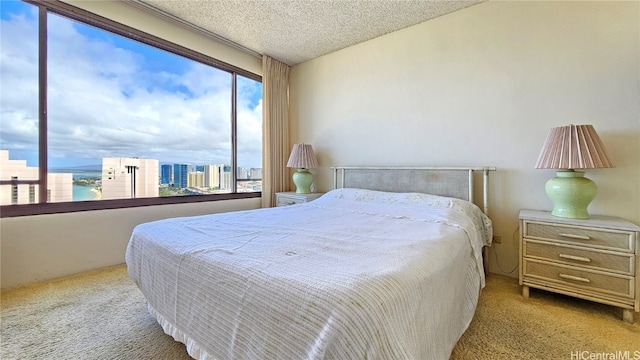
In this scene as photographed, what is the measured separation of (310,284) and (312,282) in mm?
13

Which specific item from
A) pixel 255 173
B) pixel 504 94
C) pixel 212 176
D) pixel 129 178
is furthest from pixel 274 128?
pixel 504 94

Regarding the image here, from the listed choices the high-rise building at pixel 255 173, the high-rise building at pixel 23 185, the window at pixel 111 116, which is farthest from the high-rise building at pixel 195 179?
the high-rise building at pixel 23 185

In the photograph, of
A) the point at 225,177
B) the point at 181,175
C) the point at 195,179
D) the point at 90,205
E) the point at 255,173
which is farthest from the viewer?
the point at 255,173

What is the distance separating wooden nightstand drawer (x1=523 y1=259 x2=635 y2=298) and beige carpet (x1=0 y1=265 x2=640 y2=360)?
0.61 feet

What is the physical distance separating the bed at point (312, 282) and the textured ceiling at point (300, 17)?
2.09 metres

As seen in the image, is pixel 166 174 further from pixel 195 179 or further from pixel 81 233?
pixel 81 233

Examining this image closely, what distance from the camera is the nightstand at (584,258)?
1.68 m

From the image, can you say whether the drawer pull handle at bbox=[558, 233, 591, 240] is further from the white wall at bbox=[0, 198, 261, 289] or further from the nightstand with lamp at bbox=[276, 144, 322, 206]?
the white wall at bbox=[0, 198, 261, 289]

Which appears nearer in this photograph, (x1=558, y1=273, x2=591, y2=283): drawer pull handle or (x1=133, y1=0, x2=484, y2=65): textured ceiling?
(x1=558, y1=273, x2=591, y2=283): drawer pull handle

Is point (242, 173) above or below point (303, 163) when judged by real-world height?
below

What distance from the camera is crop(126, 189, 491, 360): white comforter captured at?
80 centimetres

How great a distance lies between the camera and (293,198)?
3.50 metres

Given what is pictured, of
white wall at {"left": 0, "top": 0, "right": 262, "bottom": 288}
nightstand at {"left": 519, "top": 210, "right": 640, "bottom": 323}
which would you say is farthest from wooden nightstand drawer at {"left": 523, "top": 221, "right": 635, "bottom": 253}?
white wall at {"left": 0, "top": 0, "right": 262, "bottom": 288}

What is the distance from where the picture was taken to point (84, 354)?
4.60ft
